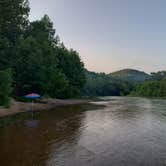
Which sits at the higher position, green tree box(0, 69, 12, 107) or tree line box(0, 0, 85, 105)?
tree line box(0, 0, 85, 105)

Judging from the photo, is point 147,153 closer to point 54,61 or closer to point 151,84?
point 54,61

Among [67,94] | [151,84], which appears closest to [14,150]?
[67,94]

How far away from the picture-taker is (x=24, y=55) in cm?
5978

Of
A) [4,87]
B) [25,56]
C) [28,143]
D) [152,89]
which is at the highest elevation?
[25,56]

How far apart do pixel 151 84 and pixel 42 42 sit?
119m

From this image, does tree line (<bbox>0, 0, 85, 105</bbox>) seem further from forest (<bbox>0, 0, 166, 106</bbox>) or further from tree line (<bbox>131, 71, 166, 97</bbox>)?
tree line (<bbox>131, 71, 166, 97</bbox>)

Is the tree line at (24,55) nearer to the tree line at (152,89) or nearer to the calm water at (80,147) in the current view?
the calm water at (80,147)

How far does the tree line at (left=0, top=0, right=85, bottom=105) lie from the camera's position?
51531 mm

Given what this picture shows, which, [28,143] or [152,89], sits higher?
[152,89]

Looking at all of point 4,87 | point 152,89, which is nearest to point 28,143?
point 4,87

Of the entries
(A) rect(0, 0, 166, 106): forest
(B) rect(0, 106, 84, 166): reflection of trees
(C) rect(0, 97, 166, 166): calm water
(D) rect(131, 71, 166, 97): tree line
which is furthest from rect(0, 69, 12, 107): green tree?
(D) rect(131, 71, 166, 97): tree line

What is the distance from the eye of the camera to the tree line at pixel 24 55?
5153cm

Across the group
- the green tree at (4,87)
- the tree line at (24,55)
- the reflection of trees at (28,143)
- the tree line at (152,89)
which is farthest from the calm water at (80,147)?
the tree line at (152,89)

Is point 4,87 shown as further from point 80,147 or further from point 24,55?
point 24,55
